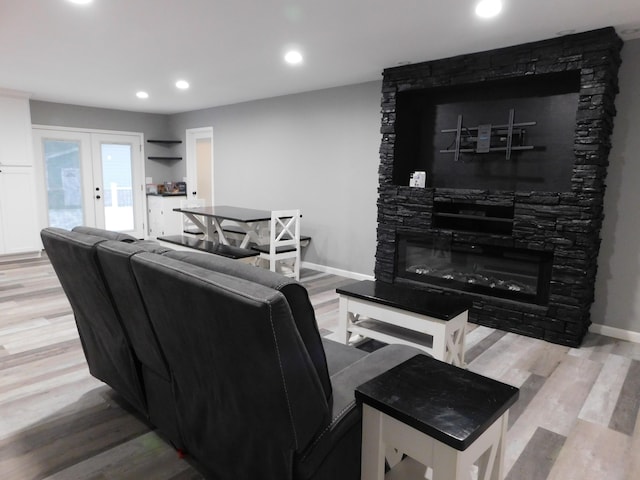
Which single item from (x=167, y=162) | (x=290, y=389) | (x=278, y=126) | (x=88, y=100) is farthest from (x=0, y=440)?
(x=167, y=162)

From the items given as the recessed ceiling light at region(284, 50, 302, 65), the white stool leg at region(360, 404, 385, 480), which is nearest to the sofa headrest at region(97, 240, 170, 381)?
the white stool leg at region(360, 404, 385, 480)

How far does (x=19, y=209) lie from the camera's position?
229 inches

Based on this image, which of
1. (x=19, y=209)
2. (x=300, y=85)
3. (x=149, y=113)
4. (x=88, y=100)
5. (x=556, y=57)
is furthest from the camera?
(x=149, y=113)

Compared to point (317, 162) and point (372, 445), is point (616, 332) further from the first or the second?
point (317, 162)

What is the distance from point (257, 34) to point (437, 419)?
10.0 ft

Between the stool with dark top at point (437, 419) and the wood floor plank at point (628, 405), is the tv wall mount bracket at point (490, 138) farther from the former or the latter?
the stool with dark top at point (437, 419)

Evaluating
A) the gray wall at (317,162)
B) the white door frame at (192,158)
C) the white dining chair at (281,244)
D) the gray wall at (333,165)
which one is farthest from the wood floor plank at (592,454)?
the white door frame at (192,158)

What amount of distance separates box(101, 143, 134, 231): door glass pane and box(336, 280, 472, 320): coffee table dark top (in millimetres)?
6005

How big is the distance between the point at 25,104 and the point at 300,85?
3927 millimetres

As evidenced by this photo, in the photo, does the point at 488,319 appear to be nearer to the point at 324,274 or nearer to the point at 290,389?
the point at 324,274

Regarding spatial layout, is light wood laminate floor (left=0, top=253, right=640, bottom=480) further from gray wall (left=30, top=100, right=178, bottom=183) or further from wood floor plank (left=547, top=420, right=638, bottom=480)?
gray wall (left=30, top=100, right=178, bottom=183)

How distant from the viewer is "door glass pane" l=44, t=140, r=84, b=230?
6695mm

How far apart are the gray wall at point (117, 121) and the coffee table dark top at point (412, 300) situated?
6.01 metres

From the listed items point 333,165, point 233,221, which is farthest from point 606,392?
point 233,221
